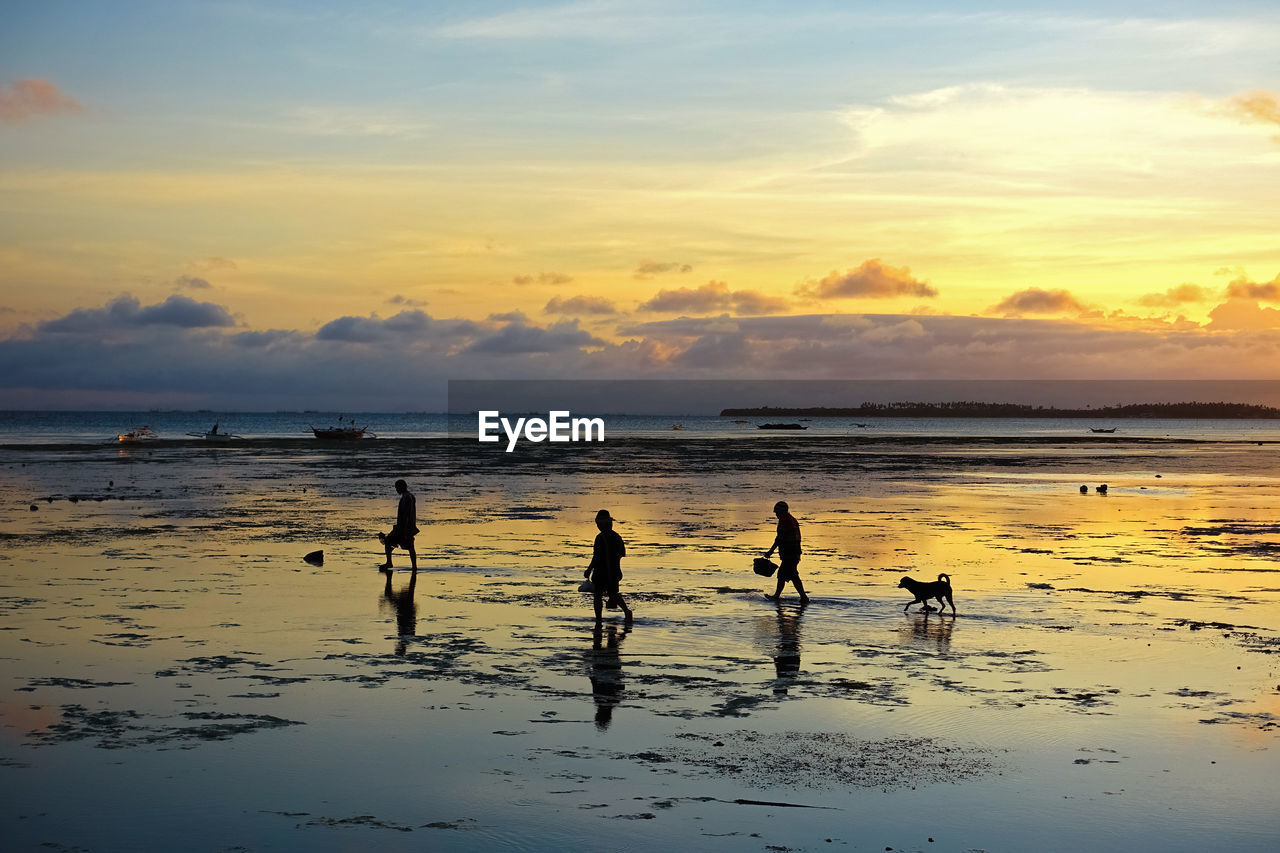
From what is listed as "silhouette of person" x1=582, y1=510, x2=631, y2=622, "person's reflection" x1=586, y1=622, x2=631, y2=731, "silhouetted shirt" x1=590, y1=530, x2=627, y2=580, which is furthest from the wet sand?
"silhouetted shirt" x1=590, y1=530, x2=627, y2=580

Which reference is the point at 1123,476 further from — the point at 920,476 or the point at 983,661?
the point at 983,661

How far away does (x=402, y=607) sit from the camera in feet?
60.4

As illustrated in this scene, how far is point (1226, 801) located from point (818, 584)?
11.9 meters

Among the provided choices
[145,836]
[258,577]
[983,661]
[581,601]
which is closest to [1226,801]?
[983,661]

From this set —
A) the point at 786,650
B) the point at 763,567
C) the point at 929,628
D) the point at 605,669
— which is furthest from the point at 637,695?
the point at 763,567

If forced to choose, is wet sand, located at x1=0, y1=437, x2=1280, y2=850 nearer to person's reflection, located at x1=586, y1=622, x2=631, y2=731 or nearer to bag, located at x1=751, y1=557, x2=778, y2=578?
person's reflection, located at x1=586, y1=622, x2=631, y2=731

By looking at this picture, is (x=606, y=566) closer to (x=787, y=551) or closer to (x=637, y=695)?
(x=787, y=551)

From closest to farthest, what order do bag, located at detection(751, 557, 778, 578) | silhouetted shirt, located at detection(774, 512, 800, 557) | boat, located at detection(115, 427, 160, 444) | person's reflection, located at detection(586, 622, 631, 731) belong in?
1. person's reflection, located at detection(586, 622, 631, 731)
2. silhouetted shirt, located at detection(774, 512, 800, 557)
3. bag, located at detection(751, 557, 778, 578)
4. boat, located at detection(115, 427, 160, 444)

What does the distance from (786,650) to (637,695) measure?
326 cm

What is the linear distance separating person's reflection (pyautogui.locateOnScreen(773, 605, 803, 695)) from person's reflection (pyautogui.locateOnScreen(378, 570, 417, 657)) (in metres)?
4.90

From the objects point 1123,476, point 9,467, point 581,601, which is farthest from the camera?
point 9,467

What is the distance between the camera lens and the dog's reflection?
53.0 feet

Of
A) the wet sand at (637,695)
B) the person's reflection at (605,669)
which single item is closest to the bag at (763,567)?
the wet sand at (637,695)

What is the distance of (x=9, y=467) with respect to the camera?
62719 millimetres
